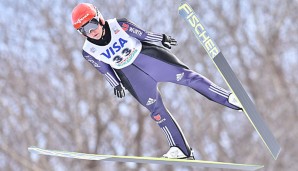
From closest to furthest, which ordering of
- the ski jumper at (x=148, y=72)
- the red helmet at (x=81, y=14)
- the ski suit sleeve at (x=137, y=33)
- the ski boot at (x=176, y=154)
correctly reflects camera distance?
1. the red helmet at (x=81, y=14)
2. the ski suit sleeve at (x=137, y=33)
3. the ski jumper at (x=148, y=72)
4. the ski boot at (x=176, y=154)

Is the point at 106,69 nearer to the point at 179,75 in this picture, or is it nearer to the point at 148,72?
the point at 148,72

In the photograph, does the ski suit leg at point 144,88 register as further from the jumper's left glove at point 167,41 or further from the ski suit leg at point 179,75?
Answer: the jumper's left glove at point 167,41

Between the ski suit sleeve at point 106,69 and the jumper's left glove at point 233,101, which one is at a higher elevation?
the ski suit sleeve at point 106,69

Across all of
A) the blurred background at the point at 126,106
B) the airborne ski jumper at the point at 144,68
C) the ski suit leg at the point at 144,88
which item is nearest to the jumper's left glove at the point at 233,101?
the airborne ski jumper at the point at 144,68

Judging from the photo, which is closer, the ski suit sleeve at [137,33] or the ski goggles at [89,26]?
the ski goggles at [89,26]

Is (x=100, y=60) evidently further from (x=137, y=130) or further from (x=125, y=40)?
(x=137, y=130)

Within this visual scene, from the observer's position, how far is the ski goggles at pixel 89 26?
18.2ft

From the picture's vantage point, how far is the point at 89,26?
5.57 m

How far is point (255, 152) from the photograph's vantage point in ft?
54.3

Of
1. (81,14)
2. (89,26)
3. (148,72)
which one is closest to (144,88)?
(148,72)

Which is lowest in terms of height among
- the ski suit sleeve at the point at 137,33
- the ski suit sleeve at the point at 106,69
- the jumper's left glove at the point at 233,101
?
the jumper's left glove at the point at 233,101

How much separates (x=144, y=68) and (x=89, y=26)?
69 centimetres

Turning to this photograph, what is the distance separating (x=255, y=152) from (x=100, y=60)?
11.3 meters

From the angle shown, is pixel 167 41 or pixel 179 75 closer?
pixel 167 41
